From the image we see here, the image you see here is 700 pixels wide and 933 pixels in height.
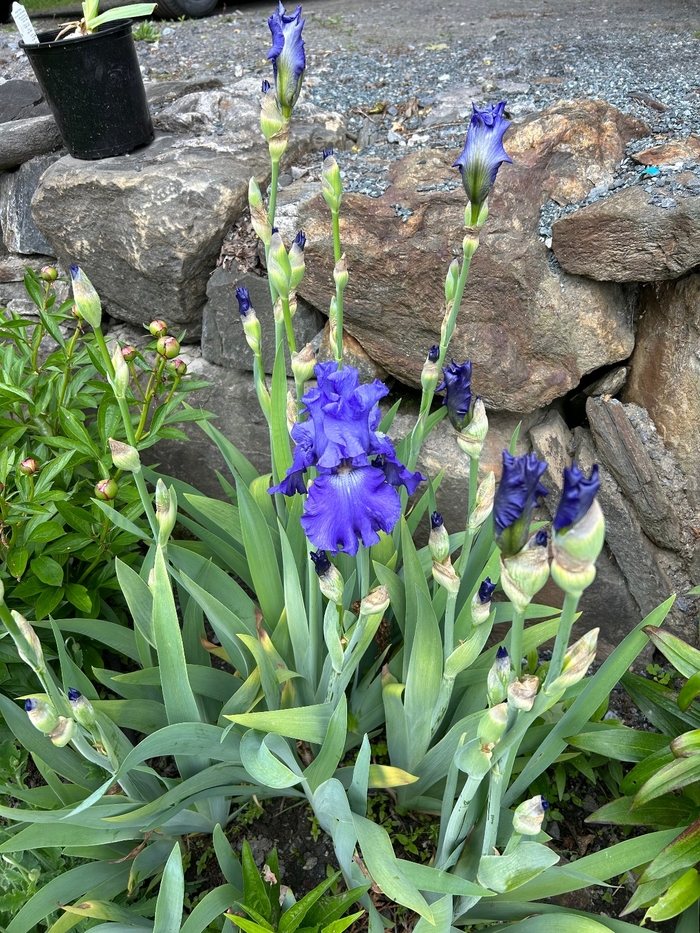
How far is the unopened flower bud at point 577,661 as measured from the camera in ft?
3.07

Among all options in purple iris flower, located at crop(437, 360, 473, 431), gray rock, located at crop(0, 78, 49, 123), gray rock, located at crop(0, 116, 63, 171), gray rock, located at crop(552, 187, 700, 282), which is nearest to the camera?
purple iris flower, located at crop(437, 360, 473, 431)

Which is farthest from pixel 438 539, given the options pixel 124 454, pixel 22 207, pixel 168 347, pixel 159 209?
pixel 22 207

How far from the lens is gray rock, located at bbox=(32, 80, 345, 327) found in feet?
7.41

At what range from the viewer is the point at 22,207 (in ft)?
9.03

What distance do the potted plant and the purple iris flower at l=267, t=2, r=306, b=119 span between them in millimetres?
1000

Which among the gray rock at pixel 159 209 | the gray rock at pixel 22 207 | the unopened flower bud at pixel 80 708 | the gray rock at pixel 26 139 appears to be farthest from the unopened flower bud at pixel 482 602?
the gray rock at pixel 26 139

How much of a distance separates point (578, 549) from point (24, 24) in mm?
2276

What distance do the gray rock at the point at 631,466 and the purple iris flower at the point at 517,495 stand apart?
4.34 feet

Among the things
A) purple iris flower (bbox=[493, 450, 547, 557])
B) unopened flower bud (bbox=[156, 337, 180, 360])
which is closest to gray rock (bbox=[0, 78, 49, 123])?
unopened flower bud (bbox=[156, 337, 180, 360])

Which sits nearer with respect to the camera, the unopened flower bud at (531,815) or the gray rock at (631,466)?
the unopened flower bud at (531,815)

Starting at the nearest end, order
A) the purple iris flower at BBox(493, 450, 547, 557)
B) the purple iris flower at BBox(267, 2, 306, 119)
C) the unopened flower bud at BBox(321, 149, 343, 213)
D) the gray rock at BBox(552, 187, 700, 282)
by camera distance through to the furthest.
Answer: the purple iris flower at BBox(493, 450, 547, 557) < the purple iris flower at BBox(267, 2, 306, 119) < the unopened flower bud at BBox(321, 149, 343, 213) < the gray rock at BBox(552, 187, 700, 282)

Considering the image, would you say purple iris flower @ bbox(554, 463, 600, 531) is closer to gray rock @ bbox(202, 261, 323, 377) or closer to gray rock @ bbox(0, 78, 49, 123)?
gray rock @ bbox(202, 261, 323, 377)

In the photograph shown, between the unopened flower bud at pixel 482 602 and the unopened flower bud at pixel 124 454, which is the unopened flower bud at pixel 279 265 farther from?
the unopened flower bud at pixel 482 602

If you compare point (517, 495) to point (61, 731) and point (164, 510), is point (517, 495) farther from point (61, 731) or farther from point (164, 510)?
point (61, 731)
